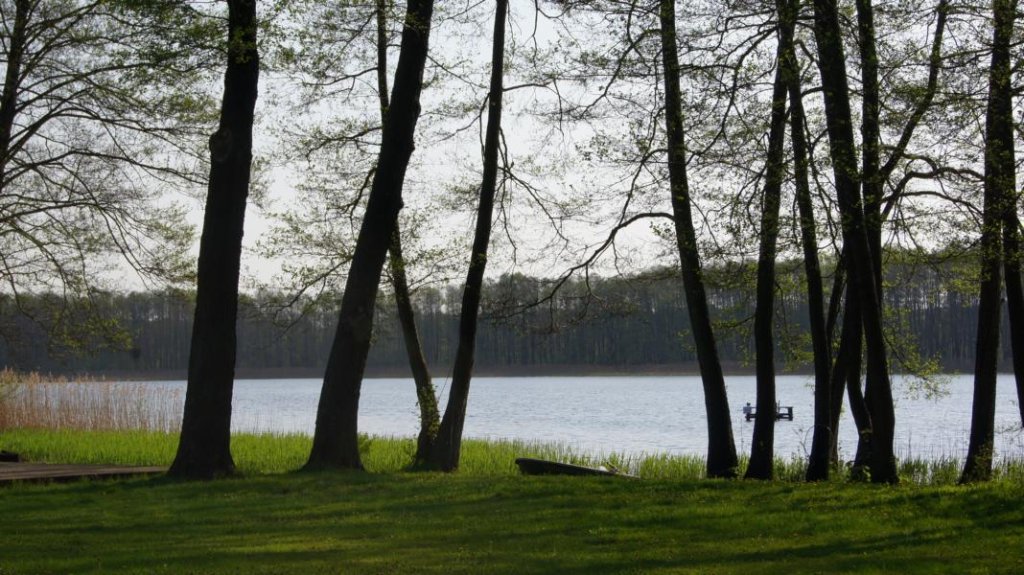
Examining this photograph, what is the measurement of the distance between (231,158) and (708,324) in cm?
624

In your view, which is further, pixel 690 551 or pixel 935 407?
pixel 935 407

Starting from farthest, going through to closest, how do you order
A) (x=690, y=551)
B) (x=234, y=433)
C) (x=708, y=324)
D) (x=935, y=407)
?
(x=935, y=407) < (x=234, y=433) < (x=708, y=324) < (x=690, y=551)

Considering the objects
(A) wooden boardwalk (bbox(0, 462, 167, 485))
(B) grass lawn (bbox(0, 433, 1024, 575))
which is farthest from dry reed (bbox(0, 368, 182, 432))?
(B) grass lawn (bbox(0, 433, 1024, 575))

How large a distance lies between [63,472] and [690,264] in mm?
7546

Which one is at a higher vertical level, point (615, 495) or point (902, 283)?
point (902, 283)

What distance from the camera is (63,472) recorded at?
11.3 meters

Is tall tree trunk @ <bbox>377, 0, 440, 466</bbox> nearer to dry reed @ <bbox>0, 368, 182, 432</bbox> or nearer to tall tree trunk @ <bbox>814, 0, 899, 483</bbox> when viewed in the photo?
tall tree trunk @ <bbox>814, 0, 899, 483</bbox>

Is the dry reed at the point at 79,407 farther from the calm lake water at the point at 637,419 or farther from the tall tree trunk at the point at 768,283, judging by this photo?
the tall tree trunk at the point at 768,283

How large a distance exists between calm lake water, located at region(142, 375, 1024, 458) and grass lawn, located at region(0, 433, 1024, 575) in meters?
4.44

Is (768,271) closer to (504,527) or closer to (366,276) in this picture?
(366,276)

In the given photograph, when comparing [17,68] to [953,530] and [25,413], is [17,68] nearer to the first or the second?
[25,413]

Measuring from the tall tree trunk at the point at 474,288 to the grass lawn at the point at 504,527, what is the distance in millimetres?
3681

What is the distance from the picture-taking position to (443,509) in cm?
848

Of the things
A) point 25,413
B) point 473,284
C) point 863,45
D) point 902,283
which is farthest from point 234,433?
point 863,45
